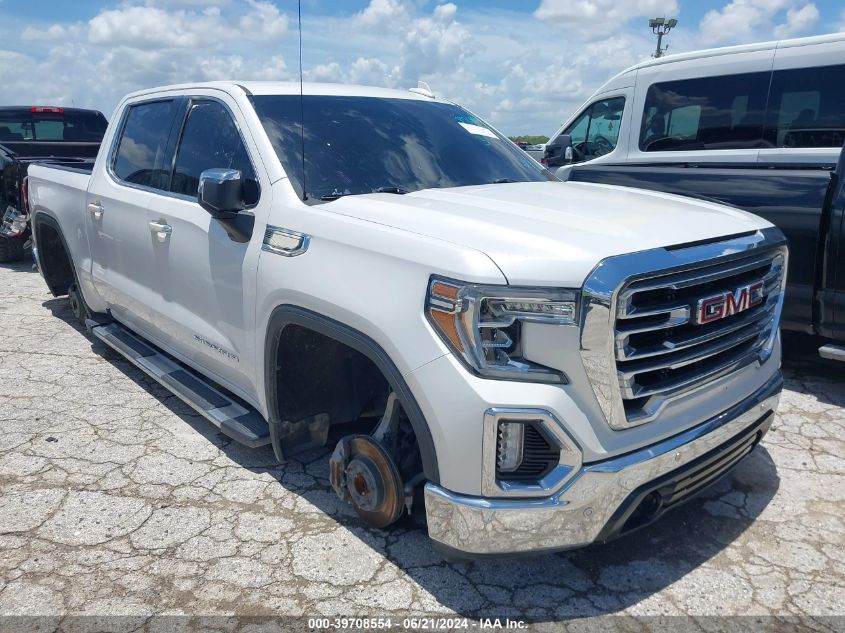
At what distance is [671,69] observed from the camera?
7.38m

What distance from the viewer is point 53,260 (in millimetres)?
6289

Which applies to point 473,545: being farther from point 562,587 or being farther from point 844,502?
point 844,502

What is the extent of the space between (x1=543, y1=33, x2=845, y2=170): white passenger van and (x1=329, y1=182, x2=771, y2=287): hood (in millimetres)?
3866

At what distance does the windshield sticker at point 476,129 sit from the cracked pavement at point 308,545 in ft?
6.52

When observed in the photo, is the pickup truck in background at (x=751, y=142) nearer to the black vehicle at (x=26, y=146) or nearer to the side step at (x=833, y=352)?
the side step at (x=833, y=352)

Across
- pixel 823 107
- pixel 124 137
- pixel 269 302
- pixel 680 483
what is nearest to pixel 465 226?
pixel 269 302

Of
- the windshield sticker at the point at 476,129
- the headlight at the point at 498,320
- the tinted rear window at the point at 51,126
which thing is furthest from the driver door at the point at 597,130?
the tinted rear window at the point at 51,126

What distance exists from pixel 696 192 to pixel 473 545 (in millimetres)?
3384

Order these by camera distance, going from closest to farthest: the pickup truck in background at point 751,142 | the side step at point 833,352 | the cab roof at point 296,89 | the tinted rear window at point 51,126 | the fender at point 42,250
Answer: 1. the cab roof at point 296,89
2. the side step at point 833,352
3. the pickup truck in background at point 751,142
4. the fender at point 42,250
5. the tinted rear window at point 51,126

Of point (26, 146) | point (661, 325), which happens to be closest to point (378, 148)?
point (661, 325)

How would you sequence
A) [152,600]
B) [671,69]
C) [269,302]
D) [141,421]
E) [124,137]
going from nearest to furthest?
1. [152,600]
2. [269,302]
3. [141,421]
4. [124,137]
5. [671,69]

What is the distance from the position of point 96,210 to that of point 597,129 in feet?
19.2

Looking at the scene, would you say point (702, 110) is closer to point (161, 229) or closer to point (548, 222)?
point (548, 222)

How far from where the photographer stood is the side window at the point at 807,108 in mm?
6145
